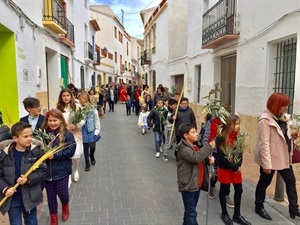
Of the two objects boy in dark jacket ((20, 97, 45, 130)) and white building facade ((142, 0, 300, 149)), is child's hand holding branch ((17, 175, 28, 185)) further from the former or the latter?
white building facade ((142, 0, 300, 149))

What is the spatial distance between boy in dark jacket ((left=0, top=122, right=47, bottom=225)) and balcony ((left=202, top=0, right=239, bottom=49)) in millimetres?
6624

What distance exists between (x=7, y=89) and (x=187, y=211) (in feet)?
16.2

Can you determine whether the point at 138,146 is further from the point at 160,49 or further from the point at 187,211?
the point at 160,49

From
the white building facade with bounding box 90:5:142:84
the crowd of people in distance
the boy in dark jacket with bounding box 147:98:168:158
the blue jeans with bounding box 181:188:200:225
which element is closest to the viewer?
the crowd of people in distance

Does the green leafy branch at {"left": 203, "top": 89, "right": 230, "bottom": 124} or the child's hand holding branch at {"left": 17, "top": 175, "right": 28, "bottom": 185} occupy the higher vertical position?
the green leafy branch at {"left": 203, "top": 89, "right": 230, "bottom": 124}

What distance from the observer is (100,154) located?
7250 millimetres

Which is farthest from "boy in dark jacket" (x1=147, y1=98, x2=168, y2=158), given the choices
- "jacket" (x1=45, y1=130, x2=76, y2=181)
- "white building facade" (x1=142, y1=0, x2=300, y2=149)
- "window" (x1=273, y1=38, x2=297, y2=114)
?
"jacket" (x1=45, y1=130, x2=76, y2=181)

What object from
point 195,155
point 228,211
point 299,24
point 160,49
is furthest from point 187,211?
point 160,49

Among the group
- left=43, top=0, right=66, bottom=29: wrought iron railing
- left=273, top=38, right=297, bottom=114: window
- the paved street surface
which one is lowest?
the paved street surface

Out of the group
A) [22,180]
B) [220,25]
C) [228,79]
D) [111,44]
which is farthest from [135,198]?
[111,44]

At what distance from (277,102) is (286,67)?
308 cm

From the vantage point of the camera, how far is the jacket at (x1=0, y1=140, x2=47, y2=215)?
8.90 feet

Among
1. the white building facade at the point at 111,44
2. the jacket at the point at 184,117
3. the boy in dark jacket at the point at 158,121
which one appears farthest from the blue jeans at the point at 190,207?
the white building facade at the point at 111,44

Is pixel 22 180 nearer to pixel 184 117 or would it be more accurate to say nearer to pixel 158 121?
pixel 184 117
